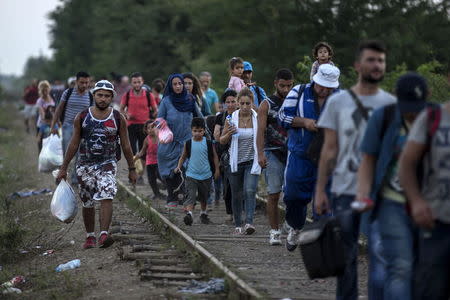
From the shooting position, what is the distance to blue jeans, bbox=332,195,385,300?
6477mm

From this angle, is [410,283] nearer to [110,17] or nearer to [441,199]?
[441,199]

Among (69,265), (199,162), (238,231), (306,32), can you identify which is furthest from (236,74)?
(306,32)

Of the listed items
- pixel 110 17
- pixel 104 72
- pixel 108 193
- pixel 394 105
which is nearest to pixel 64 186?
pixel 108 193

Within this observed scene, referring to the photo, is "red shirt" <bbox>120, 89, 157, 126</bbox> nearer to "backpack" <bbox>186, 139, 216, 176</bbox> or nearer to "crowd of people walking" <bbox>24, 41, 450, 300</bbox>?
"crowd of people walking" <bbox>24, 41, 450, 300</bbox>

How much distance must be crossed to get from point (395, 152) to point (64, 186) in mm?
6267

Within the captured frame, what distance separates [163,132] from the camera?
14500mm

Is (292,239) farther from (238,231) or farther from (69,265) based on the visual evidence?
(69,265)

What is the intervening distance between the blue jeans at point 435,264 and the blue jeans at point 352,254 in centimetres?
57

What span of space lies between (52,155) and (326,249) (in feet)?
35.1

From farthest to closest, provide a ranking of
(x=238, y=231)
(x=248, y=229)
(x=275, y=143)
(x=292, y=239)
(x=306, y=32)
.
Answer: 1. (x=306, y=32)
2. (x=238, y=231)
3. (x=248, y=229)
4. (x=275, y=143)
5. (x=292, y=239)

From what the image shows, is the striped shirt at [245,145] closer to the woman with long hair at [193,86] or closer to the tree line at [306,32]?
the woman with long hair at [193,86]

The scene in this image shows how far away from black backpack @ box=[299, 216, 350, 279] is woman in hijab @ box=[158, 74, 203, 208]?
7930mm

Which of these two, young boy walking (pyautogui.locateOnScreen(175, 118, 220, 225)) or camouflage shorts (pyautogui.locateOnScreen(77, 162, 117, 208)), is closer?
camouflage shorts (pyautogui.locateOnScreen(77, 162, 117, 208))

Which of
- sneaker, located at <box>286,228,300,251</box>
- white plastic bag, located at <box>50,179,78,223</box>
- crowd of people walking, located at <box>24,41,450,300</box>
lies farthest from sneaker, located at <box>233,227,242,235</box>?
white plastic bag, located at <box>50,179,78,223</box>
